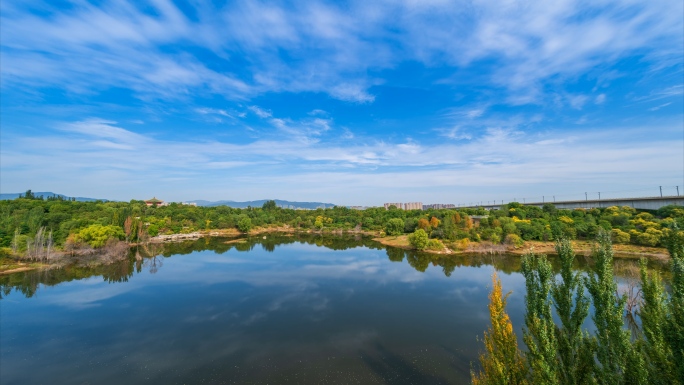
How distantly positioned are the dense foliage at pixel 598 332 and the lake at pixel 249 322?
9.21 m

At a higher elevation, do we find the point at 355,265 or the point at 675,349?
the point at 675,349

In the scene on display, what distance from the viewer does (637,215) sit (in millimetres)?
61469

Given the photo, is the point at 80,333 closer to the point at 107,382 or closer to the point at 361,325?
the point at 107,382

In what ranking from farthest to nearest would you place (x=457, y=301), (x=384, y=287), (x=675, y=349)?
(x=384, y=287), (x=457, y=301), (x=675, y=349)

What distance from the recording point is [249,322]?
26.3 meters

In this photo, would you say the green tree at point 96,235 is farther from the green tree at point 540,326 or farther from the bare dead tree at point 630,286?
the bare dead tree at point 630,286

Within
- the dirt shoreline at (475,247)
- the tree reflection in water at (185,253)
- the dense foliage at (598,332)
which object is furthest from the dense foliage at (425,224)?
the dense foliage at (598,332)

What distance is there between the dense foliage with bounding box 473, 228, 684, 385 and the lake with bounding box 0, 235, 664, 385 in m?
9.21

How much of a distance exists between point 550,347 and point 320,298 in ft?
87.3

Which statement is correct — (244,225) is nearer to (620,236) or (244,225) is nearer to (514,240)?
(514,240)

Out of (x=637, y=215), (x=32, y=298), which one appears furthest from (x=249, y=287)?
(x=637, y=215)

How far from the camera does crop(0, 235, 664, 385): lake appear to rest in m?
18.4

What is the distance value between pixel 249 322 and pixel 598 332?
81.2 feet

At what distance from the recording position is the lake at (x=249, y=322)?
18.4 m
